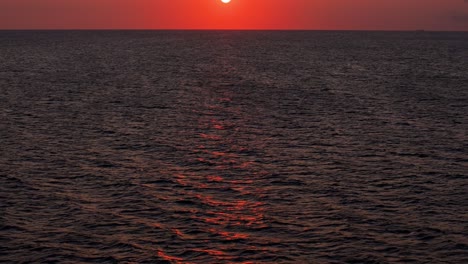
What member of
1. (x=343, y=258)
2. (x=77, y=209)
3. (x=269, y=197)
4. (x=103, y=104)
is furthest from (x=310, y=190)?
(x=103, y=104)

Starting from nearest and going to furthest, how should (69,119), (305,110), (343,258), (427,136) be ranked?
(343,258), (427,136), (69,119), (305,110)

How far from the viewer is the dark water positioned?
31.8 m

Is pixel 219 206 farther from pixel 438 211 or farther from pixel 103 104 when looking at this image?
pixel 103 104

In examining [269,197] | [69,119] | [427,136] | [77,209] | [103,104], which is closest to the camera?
[77,209]

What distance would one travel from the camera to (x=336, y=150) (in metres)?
54.1

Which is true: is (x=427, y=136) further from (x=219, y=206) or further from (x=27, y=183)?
(x=27, y=183)

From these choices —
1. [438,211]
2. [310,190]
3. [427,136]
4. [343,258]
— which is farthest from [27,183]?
[427,136]

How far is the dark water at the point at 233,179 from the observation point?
104ft

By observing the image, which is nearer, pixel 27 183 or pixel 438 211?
pixel 438 211

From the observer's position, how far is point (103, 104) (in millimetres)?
83375

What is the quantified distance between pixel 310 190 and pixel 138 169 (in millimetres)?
14055

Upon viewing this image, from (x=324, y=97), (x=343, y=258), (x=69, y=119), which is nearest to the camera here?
(x=343, y=258)

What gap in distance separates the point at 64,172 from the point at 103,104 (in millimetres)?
38494

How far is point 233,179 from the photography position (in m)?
44.7
